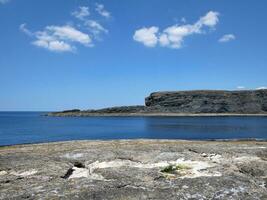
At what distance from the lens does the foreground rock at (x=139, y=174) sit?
44.5ft

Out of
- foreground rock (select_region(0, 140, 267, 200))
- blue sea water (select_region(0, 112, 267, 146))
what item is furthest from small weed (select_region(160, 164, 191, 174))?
blue sea water (select_region(0, 112, 267, 146))

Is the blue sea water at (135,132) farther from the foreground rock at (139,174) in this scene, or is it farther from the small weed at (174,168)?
the small weed at (174,168)

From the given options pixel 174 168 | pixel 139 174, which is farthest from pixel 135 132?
pixel 139 174

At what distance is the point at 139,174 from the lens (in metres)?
16.3

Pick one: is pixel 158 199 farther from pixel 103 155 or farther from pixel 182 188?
pixel 103 155

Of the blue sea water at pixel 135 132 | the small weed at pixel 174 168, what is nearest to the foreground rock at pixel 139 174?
the small weed at pixel 174 168

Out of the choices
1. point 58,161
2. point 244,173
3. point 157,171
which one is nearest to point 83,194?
point 157,171

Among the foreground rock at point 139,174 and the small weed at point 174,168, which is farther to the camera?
the small weed at point 174,168

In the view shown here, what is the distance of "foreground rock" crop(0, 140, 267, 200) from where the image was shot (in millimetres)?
13562

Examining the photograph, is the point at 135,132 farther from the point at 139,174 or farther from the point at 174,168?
the point at 139,174

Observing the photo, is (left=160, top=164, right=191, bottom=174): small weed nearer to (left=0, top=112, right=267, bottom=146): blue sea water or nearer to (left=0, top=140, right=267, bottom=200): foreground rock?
(left=0, top=140, right=267, bottom=200): foreground rock

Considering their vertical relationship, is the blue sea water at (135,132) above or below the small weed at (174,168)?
below

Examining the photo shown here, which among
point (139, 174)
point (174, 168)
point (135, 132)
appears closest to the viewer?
point (139, 174)

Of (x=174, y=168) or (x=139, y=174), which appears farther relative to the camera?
(x=174, y=168)
